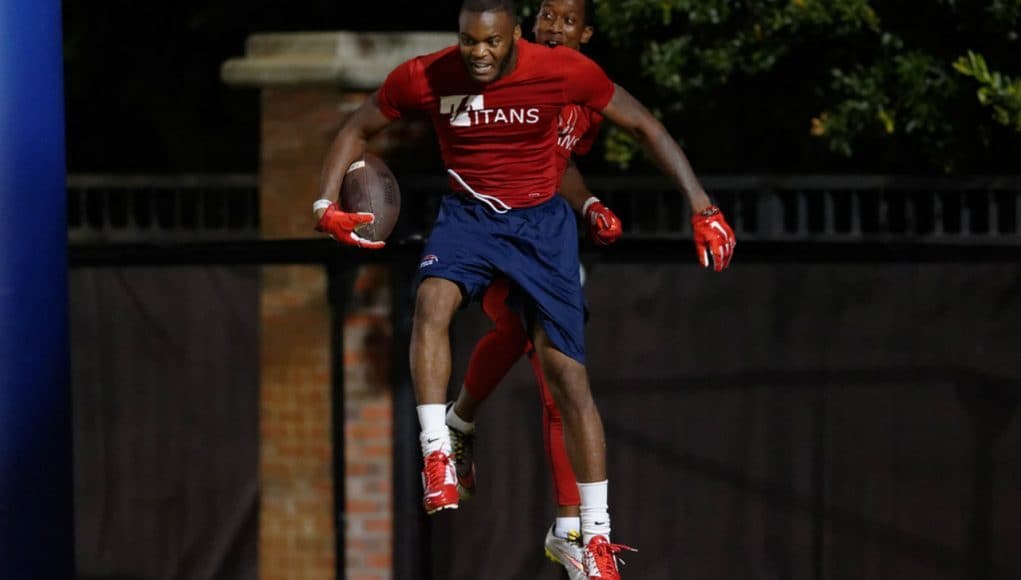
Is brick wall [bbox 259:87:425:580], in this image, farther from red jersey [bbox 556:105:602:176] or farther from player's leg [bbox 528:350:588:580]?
red jersey [bbox 556:105:602:176]

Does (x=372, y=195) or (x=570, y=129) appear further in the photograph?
(x=570, y=129)

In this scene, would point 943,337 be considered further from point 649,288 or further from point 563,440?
point 563,440

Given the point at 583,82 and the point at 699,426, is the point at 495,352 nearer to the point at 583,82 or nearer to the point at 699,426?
the point at 583,82

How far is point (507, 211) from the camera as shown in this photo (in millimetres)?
5664

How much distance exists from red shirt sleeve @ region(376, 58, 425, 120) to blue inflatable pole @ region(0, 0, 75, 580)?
1.02 metres

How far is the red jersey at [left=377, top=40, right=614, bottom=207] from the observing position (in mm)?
5445

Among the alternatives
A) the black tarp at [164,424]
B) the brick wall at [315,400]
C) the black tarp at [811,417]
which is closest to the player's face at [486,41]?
the black tarp at [811,417]

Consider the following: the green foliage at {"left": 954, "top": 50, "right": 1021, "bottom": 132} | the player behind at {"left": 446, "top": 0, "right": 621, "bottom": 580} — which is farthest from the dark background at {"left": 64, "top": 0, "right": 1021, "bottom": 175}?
the player behind at {"left": 446, "top": 0, "right": 621, "bottom": 580}

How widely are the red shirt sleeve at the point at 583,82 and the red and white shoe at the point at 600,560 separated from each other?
1.39 m

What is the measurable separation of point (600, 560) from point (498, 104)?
58.5 inches

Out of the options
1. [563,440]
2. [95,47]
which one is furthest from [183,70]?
[563,440]

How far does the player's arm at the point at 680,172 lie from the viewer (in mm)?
5492

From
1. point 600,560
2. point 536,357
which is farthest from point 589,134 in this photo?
point 600,560

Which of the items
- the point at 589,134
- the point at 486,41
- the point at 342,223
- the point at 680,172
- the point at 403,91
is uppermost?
the point at 486,41
